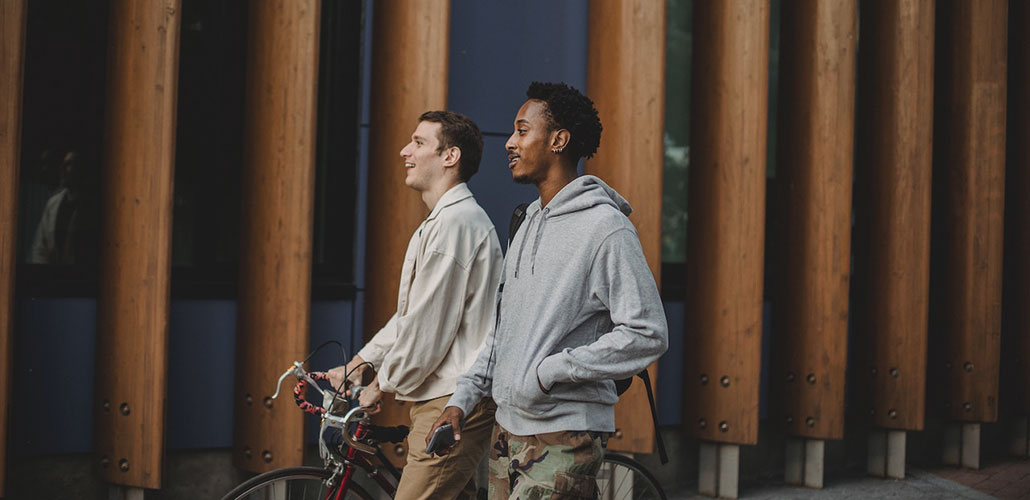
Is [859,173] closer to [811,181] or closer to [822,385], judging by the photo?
[811,181]

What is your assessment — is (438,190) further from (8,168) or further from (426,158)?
(8,168)

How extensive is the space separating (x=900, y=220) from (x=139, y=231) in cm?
458

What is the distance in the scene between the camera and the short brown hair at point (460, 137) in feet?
12.1

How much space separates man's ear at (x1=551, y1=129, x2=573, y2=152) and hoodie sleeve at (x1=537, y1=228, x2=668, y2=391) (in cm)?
35

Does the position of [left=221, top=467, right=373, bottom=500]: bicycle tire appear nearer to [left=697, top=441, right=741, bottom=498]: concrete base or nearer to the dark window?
the dark window

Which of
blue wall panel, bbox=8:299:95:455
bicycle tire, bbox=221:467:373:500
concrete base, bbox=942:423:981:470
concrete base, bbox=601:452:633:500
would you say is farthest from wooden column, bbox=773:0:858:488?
blue wall panel, bbox=8:299:95:455

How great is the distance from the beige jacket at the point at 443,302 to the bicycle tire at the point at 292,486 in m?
0.44

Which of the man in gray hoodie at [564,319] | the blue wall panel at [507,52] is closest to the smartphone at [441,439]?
the man in gray hoodie at [564,319]

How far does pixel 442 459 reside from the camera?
336 cm

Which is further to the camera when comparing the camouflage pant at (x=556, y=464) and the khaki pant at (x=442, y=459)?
the khaki pant at (x=442, y=459)

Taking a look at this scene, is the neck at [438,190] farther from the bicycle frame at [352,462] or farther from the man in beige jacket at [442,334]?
the bicycle frame at [352,462]

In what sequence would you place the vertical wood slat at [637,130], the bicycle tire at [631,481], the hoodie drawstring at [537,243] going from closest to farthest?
the hoodie drawstring at [537,243], the bicycle tire at [631,481], the vertical wood slat at [637,130]

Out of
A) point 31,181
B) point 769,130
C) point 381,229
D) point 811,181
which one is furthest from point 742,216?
point 31,181

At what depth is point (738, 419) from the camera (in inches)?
225
